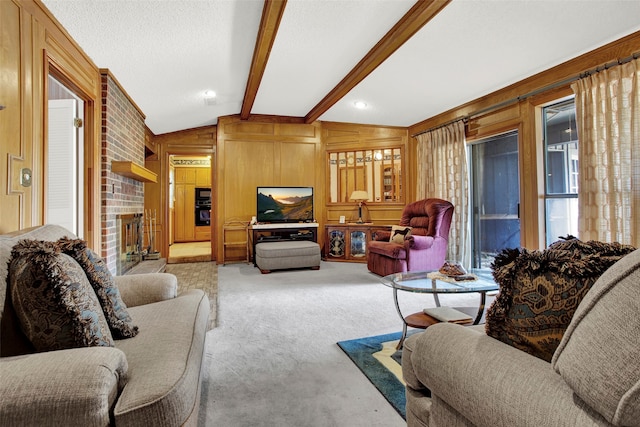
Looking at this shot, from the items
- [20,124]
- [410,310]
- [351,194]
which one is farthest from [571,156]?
[20,124]

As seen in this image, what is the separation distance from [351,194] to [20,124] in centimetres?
483

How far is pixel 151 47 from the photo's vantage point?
288cm

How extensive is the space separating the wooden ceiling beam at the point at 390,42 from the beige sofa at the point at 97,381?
287 cm

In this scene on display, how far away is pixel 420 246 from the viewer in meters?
4.36

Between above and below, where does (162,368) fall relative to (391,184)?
below

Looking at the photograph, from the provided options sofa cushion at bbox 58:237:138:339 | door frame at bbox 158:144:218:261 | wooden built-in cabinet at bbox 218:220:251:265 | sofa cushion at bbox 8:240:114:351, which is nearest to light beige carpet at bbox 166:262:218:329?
wooden built-in cabinet at bbox 218:220:251:265

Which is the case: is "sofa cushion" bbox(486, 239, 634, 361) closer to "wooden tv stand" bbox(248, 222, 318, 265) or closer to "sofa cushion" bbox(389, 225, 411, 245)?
"sofa cushion" bbox(389, 225, 411, 245)

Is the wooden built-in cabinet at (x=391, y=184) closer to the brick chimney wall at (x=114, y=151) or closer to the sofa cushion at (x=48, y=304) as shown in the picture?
the brick chimney wall at (x=114, y=151)

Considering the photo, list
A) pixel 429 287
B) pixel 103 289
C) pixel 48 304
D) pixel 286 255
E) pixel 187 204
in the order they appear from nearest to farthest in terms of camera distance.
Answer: pixel 48 304, pixel 103 289, pixel 429 287, pixel 286 255, pixel 187 204

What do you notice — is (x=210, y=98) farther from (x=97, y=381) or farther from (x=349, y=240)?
(x=97, y=381)

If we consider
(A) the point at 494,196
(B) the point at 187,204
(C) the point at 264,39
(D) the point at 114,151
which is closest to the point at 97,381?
(C) the point at 264,39

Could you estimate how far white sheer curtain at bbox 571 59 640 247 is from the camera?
9.13 ft

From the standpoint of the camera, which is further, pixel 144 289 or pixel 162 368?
pixel 144 289

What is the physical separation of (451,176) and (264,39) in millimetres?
3414
